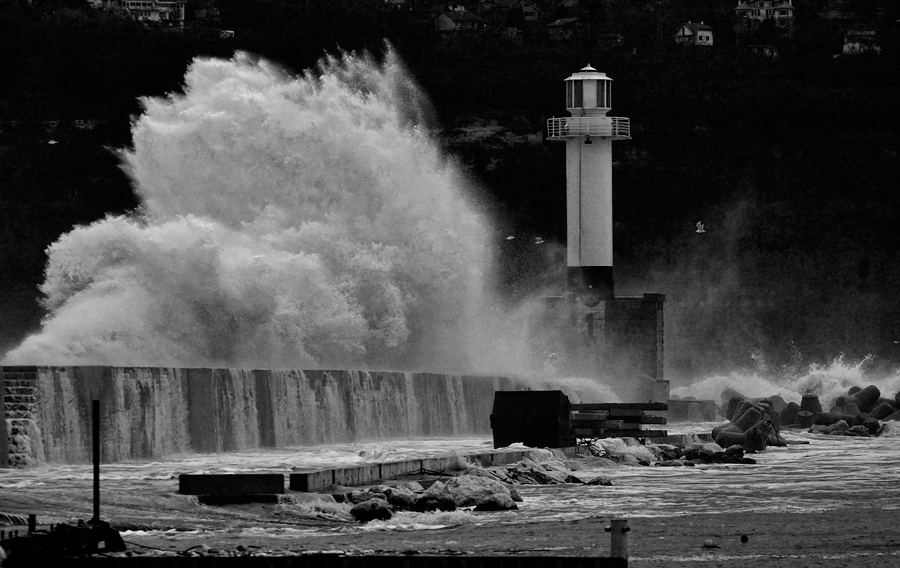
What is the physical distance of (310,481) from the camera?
22.1 metres

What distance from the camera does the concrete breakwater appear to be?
83.1 ft

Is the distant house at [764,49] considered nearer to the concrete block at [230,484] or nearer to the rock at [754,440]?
the rock at [754,440]

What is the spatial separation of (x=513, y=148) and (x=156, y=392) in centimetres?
6426

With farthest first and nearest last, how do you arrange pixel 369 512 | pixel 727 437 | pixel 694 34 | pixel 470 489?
pixel 694 34, pixel 727 437, pixel 470 489, pixel 369 512

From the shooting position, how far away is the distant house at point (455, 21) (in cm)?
10881

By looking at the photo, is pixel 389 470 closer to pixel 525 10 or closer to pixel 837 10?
pixel 525 10

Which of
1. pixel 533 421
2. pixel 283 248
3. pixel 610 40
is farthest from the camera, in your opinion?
pixel 610 40

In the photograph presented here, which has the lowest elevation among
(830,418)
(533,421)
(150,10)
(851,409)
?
(830,418)

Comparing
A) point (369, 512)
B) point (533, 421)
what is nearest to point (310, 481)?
point (369, 512)

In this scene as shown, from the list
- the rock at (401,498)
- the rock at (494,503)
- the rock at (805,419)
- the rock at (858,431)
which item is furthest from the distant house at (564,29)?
the rock at (401,498)

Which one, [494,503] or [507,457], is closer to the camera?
[494,503]

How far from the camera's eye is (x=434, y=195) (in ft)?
156

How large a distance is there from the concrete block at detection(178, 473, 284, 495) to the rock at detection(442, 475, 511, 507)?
1.94 m

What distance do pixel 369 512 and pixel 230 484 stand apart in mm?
1651
